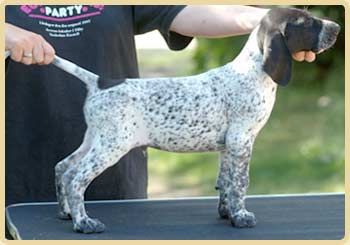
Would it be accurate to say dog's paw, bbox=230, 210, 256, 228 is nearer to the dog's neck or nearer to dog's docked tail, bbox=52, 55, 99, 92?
the dog's neck

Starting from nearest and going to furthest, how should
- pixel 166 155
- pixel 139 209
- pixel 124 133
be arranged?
pixel 124 133, pixel 139 209, pixel 166 155

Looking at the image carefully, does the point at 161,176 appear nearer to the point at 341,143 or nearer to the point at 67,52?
A: the point at 341,143

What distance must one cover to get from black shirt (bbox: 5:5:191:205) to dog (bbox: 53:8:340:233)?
1.14ft

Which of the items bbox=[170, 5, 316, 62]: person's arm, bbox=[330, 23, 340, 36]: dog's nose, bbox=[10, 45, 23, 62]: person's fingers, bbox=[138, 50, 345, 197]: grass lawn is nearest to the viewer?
bbox=[10, 45, 23, 62]: person's fingers

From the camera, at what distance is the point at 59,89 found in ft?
7.97

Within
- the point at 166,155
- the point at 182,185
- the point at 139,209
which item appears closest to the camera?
the point at 139,209

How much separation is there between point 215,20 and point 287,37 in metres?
0.39

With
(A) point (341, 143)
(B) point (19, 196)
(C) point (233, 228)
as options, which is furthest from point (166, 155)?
(C) point (233, 228)

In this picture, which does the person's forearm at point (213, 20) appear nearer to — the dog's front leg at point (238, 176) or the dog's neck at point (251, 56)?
the dog's neck at point (251, 56)

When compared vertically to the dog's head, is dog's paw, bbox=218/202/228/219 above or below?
below

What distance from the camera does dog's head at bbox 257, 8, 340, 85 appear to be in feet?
6.72

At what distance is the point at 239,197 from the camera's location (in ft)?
6.90

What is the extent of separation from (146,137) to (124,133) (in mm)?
69

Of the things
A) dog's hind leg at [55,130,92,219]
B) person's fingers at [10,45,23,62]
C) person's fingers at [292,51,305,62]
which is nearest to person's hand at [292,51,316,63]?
person's fingers at [292,51,305,62]
